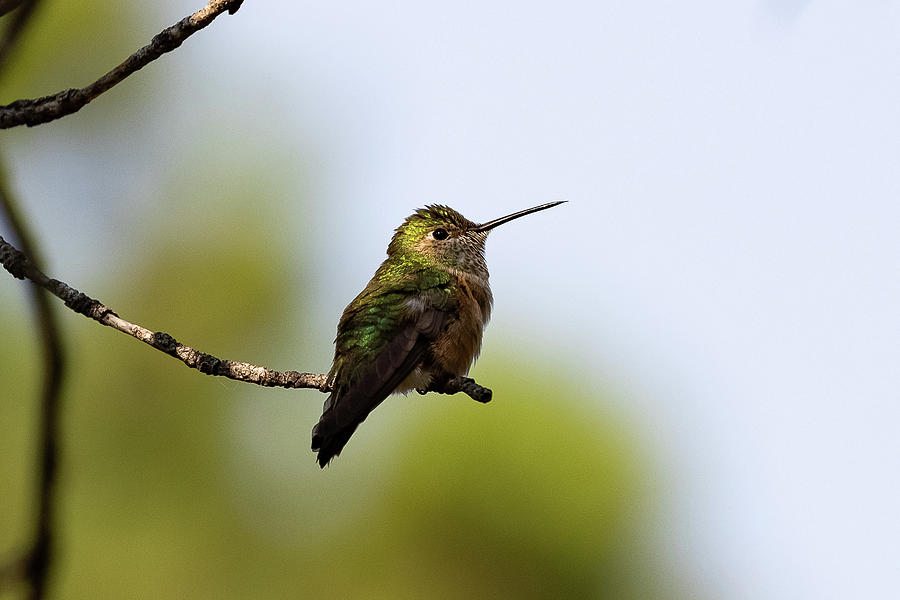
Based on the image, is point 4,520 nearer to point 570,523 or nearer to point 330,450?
point 570,523

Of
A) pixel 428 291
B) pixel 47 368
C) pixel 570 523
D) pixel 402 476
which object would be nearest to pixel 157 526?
pixel 402 476

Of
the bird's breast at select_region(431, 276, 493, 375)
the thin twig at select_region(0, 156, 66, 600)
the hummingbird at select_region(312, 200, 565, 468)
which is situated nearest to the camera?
the thin twig at select_region(0, 156, 66, 600)

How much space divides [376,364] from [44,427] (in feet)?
4.64

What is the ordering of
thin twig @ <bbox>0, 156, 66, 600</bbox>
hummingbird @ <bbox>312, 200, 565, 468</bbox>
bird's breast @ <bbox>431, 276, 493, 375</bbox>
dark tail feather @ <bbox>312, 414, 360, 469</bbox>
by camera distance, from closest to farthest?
thin twig @ <bbox>0, 156, 66, 600</bbox>
dark tail feather @ <bbox>312, 414, 360, 469</bbox>
hummingbird @ <bbox>312, 200, 565, 468</bbox>
bird's breast @ <bbox>431, 276, 493, 375</bbox>

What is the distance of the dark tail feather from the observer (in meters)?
3.53

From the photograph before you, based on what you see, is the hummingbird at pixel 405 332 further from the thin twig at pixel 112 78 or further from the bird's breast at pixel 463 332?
the thin twig at pixel 112 78

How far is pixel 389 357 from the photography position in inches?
160

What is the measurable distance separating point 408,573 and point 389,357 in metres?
6.13

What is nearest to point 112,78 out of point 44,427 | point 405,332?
point 44,427

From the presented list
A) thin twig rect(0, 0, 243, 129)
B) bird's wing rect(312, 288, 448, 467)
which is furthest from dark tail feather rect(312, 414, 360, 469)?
thin twig rect(0, 0, 243, 129)

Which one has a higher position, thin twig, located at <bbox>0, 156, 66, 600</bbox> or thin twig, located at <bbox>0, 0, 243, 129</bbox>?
thin twig, located at <bbox>0, 0, 243, 129</bbox>

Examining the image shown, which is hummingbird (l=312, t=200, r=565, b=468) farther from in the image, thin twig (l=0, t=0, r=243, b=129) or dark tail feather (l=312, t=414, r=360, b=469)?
thin twig (l=0, t=0, r=243, b=129)

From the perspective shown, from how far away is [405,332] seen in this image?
169 inches

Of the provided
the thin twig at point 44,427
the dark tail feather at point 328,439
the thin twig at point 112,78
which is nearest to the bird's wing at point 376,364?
the dark tail feather at point 328,439
